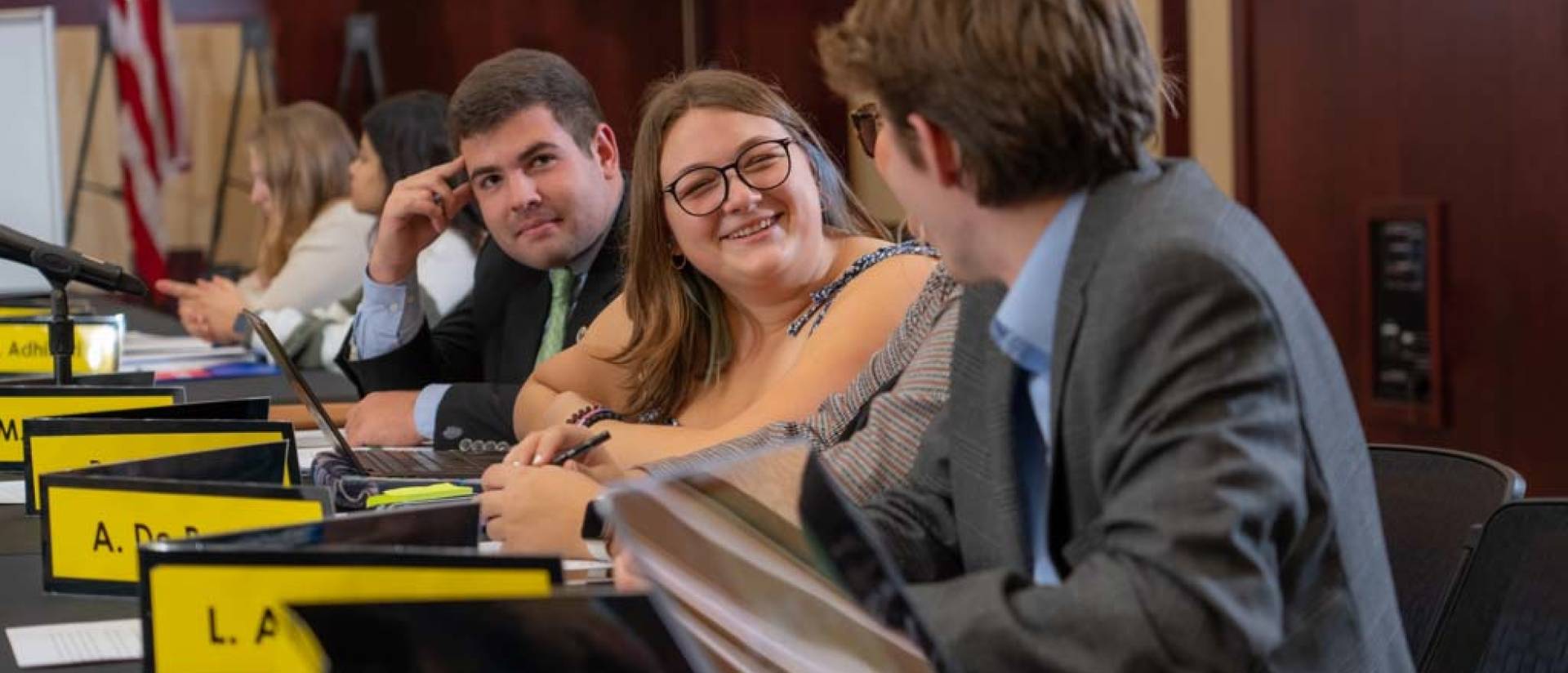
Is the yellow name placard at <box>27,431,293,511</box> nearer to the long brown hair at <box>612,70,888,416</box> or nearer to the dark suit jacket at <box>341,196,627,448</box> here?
the long brown hair at <box>612,70,888,416</box>

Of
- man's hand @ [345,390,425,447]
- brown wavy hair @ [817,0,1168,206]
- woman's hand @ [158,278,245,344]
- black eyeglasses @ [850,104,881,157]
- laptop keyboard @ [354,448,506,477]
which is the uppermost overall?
brown wavy hair @ [817,0,1168,206]

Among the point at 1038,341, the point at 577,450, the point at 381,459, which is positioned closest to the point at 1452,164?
the point at 381,459

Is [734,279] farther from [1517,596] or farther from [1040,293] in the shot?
[1040,293]

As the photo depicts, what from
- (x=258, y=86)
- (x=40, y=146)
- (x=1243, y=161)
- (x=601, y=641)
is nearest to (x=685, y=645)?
(x=601, y=641)

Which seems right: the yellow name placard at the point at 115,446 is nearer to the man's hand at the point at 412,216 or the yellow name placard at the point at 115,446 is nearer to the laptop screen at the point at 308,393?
the laptop screen at the point at 308,393

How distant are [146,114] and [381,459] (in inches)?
207

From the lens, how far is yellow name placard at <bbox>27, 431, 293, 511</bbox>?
197cm

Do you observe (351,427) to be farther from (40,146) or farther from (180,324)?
(180,324)

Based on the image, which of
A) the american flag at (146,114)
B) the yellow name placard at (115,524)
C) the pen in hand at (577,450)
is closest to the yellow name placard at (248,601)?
the yellow name placard at (115,524)

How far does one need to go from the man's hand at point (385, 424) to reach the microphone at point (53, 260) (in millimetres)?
440

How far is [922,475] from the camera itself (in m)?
1.60

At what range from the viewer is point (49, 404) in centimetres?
243

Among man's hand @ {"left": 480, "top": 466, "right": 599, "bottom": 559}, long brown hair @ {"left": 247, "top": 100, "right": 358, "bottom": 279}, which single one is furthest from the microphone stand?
long brown hair @ {"left": 247, "top": 100, "right": 358, "bottom": 279}

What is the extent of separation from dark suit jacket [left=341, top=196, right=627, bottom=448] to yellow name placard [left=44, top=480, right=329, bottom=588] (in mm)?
1066
